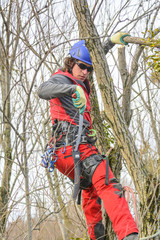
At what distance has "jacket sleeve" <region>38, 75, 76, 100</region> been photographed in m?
2.79

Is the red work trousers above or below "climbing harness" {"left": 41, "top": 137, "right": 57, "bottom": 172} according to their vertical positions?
below

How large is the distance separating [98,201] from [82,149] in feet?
2.20

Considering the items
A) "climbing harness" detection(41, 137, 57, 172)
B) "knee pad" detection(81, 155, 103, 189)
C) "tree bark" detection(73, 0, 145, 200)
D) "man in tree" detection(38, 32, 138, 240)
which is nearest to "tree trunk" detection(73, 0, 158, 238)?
"tree bark" detection(73, 0, 145, 200)

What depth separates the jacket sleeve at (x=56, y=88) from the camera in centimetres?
279

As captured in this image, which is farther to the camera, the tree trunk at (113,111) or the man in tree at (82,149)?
the tree trunk at (113,111)

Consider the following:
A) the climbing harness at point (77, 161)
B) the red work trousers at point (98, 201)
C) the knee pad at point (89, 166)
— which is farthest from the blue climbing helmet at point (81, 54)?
the knee pad at point (89, 166)

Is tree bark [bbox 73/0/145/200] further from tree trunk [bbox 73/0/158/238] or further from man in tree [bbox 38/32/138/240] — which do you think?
man in tree [bbox 38/32/138/240]

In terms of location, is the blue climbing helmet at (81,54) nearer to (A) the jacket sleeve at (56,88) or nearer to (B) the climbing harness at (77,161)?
(A) the jacket sleeve at (56,88)

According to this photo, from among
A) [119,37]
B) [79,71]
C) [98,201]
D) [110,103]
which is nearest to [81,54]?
[79,71]

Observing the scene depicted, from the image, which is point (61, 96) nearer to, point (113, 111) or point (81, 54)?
point (113, 111)

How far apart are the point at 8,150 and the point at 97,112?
9.05 feet

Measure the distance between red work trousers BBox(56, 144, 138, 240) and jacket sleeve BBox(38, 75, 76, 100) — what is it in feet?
1.84

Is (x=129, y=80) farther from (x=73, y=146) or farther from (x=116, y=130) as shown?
(x=73, y=146)

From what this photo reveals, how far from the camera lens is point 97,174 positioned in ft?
9.28
